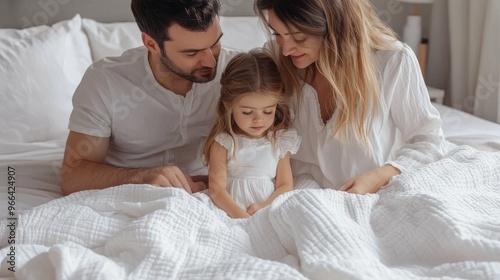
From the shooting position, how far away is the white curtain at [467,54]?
9.56 feet

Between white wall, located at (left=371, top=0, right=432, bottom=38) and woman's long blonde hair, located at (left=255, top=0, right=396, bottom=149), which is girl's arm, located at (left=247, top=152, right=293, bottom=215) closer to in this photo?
woman's long blonde hair, located at (left=255, top=0, right=396, bottom=149)

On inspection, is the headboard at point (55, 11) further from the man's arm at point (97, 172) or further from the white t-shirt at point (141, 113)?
the man's arm at point (97, 172)

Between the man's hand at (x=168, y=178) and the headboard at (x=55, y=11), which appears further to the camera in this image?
the headboard at (x=55, y=11)

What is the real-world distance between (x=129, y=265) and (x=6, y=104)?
123cm

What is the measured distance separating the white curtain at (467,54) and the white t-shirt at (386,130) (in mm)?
1173

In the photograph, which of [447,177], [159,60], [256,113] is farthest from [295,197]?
[159,60]

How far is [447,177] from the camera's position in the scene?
5.41 feet

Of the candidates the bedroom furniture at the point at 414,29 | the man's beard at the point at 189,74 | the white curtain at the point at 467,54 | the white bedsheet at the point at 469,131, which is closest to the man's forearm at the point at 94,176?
the man's beard at the point at 189,74

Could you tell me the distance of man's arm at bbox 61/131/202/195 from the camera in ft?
5.66

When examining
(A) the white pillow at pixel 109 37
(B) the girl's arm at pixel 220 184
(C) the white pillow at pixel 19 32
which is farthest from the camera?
(A) the white pillow at pixel 109 37

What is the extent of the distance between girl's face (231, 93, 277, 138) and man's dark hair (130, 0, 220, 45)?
0.82 ft

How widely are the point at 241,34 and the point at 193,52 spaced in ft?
3.44

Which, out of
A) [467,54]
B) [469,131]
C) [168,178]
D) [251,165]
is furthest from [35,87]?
[467,54]

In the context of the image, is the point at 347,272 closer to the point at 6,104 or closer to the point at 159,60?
the point at 159,60
